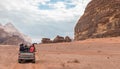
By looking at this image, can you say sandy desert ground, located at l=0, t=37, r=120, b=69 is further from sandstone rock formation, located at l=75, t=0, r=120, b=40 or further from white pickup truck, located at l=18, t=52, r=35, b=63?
sandstone rock formation, located at l=75, t=0, r=120, b=40

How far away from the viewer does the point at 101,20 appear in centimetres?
8300

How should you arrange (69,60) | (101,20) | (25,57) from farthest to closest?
(101,20)
(69,60)
(25,57)

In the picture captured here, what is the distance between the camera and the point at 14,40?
15900 centimetres

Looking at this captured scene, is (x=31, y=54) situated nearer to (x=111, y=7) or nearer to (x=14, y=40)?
(x=111, y=7)

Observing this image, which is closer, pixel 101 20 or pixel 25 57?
pixel 25 57

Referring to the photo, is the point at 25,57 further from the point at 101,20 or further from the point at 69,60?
the point at 101,20

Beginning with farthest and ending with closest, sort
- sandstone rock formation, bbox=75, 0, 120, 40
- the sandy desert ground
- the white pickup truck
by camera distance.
Answer: sandstone rock formation, bbox=75, 0, 120, 40
the white pickup truck
the sandy desert ground

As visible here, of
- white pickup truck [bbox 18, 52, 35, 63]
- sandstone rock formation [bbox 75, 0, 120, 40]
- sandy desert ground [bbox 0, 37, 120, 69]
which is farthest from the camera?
sandstone rock formation [bbox 75, 0, 120, 40]

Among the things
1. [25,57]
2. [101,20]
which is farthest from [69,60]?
[101,20]

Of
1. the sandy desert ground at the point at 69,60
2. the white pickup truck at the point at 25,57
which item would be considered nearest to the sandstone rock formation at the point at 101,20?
the sandy desert ground at the point at 69,60

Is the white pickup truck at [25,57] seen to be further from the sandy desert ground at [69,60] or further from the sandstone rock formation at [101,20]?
the sandstone rock formation at [101,20]

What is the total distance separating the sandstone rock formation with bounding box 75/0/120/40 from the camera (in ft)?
255

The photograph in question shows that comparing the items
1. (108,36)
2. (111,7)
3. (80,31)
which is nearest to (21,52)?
(108,36)

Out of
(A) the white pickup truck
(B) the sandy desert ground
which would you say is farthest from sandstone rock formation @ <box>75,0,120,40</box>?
(A) the white pickup truck
